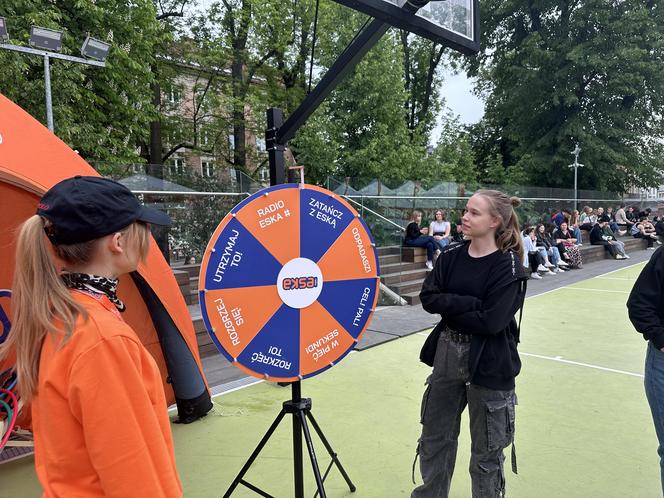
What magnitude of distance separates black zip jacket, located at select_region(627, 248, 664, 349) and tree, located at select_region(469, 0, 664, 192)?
25227 millimetres

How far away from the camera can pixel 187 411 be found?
4031 mm

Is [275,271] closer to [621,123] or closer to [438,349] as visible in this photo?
[438,349]

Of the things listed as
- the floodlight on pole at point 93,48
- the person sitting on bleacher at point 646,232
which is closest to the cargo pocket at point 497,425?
the floodlight on pole at point 93,48

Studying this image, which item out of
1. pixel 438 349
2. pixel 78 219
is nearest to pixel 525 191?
pixel 438 349

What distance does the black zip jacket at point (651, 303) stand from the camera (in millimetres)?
2410

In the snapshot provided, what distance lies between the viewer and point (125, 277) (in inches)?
146

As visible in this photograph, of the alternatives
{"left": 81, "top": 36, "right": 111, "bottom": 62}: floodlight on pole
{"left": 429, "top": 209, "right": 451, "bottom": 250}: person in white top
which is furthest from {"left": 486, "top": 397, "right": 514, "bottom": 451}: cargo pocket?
{"left": 429, "top": 209, "right": 451, "bottom": 250}: person in white top

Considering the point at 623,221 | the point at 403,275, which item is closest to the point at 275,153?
the point at 403,275

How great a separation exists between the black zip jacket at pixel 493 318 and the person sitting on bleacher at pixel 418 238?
826 centimetres

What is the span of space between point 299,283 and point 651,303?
184 centimetres

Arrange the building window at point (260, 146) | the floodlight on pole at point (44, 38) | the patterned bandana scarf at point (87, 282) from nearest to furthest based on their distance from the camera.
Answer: the patterned bandana scarf at point (87, 282)
the floodlight on pole at point (44, 38)
the building window at point (260, 146)

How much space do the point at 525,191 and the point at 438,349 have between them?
17.1m

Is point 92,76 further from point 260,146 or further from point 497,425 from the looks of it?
point 497,425

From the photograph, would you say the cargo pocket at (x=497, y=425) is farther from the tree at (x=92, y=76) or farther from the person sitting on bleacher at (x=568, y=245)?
the person sitting on bleacher at (x=568, y=245)
